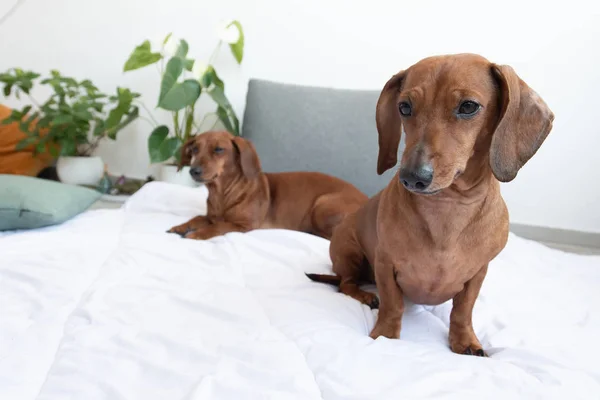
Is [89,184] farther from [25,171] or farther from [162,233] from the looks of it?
[162,233]

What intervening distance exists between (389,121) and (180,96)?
1.51 metres

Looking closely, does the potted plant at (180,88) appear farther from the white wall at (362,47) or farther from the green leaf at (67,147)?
the green leaf at (67,147)

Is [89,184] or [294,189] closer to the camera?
[294,189]

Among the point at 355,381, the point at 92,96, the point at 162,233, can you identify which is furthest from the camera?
the point at 92,96

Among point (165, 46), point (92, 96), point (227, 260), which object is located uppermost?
point (165, 46)

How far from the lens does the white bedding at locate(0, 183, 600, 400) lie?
84cm

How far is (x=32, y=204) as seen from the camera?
1745 mm

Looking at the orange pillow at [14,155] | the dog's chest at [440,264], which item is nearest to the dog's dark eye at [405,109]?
the dog's chest at [440,264]

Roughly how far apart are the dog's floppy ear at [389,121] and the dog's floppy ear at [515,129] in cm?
24

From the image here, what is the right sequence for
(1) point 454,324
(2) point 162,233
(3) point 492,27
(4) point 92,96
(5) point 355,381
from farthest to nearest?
(4) point 92,96 < (3) point 492,27 < (2) point 162,233 < (1) point 454,324 < (5) point 355,381

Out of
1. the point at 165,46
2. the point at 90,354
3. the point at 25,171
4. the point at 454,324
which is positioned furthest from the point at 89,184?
the point at 454,324

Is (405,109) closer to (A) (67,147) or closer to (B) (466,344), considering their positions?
(B) (466,344)

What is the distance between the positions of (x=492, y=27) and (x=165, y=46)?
5.90 feet

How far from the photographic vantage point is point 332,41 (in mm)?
2822
